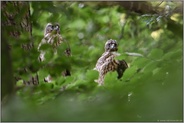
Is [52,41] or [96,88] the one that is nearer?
[96,88]

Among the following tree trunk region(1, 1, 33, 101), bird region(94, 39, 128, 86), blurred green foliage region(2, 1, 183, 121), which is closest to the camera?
blurred green foliage region(2, 1, 183, 121)

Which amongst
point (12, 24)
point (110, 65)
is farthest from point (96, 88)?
point (12, 24)

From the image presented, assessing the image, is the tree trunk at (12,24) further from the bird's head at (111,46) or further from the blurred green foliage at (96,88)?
the bird's head at (111,46)

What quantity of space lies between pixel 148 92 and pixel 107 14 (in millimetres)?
1926

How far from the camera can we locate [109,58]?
876 millimetres

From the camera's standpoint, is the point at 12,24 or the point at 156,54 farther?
the point at 12,24

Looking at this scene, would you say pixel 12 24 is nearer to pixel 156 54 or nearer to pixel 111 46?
pixel 111 46

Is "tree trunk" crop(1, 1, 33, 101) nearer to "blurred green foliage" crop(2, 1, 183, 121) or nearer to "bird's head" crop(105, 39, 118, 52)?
"blurred green foliage" crop(2, 1, 183, 121)

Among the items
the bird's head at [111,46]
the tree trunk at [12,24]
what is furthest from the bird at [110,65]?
the tree trunk at [12,24]

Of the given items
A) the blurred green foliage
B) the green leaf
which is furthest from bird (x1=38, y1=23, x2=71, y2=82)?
the green leaf

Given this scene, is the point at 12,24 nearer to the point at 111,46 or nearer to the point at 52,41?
the point at 52,41

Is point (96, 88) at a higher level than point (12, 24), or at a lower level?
lower

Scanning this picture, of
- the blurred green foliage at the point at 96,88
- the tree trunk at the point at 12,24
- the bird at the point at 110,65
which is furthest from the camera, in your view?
the bird at the point at 110,65

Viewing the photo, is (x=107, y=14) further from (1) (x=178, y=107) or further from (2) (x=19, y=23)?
(1) (x=178, y=107)
